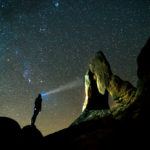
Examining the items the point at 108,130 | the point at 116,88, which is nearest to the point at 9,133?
the point at 108,130

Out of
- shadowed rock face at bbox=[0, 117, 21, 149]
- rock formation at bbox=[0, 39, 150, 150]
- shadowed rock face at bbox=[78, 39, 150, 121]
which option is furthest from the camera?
shadowed rock face at bbox=[78, 39, 150, 121]

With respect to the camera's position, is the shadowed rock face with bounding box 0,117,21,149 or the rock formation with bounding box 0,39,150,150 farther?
the shadowed rock face with bounding box 0,117,21,149

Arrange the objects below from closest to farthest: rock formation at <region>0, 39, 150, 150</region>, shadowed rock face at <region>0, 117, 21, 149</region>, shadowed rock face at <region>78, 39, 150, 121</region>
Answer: rock formation at <region>0, 39, 150, 150</region>
shadowed rock face at <region>0, 117, 21, 149</region>
shadowed rock face at <region>78, 39, 150, 121</region>

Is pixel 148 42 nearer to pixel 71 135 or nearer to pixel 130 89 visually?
pixel 130 89

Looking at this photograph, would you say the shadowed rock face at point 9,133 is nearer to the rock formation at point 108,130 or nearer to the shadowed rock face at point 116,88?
the rock formation at point 108,130

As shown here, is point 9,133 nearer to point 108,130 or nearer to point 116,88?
point 108,130

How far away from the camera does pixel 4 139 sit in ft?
53.5

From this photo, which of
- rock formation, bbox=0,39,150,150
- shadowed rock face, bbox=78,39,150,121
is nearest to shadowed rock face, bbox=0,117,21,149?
rock formation, bbox=0,39,150,150

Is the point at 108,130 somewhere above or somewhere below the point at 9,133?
above

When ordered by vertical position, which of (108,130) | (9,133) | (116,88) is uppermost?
(108,130)

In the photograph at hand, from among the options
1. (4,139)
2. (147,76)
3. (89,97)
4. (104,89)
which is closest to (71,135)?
(4,139)

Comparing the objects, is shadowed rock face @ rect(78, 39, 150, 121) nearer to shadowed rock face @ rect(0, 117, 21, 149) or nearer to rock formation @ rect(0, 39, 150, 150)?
rock formation @ rect(0, 39, 150, 150)

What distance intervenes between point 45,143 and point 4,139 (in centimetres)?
276

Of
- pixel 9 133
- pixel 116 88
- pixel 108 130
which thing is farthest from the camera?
pixel 116 88
